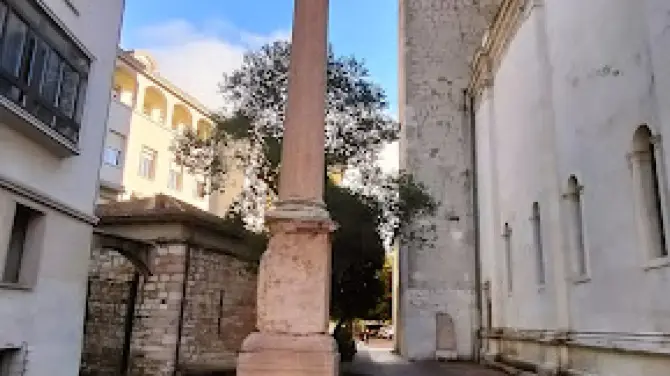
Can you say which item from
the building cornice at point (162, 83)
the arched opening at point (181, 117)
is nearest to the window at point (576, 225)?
the building cornice at point (162, 83)

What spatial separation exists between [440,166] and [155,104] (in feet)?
45.3

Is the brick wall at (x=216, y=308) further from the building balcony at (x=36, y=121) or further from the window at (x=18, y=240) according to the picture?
the building balcony at (x=36, y=121)

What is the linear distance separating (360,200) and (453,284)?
25.5 feet

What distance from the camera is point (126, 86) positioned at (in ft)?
79.7

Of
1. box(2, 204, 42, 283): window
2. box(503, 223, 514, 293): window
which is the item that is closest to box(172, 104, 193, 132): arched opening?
box(503, 223, 514, 293): window

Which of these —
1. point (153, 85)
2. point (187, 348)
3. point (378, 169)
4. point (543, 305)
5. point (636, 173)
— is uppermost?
point (153, 85)

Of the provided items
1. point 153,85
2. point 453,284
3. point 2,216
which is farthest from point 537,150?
point 153,85

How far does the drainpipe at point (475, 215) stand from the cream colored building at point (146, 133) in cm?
849

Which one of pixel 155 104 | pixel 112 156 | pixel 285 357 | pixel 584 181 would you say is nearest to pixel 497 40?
pixel 584 181

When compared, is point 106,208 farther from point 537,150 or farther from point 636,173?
point 636,173

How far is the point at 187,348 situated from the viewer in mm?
13211

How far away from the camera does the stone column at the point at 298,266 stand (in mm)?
5156

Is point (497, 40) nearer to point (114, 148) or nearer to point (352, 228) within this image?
point (352, 228)

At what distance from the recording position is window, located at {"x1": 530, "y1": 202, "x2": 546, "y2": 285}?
13.1 metres
